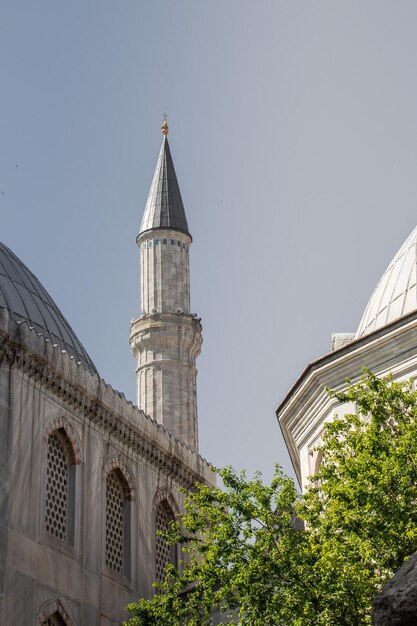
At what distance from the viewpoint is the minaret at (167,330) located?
30203mm

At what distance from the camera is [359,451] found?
1288 centimetres

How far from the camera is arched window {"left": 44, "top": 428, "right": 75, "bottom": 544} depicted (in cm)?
1764

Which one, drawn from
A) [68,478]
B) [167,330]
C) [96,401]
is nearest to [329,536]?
[68,478]

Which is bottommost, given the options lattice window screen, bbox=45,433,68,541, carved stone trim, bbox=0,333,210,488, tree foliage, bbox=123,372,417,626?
tree foliage, bbox=123,372,417,626

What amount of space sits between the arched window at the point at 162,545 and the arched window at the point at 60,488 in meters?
2.84

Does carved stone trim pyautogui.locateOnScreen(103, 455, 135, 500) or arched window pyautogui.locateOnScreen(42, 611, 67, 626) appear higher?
carved stone trim pyautogui.locateOnScreen(103, 455, 135, 500)

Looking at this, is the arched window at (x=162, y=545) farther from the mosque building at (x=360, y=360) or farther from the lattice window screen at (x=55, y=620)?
the lattice window screen at (x=55, y=620)

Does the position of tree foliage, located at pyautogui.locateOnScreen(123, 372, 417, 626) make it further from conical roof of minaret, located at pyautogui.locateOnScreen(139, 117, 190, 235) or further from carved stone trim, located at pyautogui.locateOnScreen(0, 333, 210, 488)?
conical roof of minaret, located at pyautogui.locateOnScreen(139, 117, 190, 235)

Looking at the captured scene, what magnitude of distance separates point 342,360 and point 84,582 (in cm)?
507

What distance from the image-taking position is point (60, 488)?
711 inches

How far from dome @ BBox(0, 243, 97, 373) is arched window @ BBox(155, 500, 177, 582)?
9.22ft

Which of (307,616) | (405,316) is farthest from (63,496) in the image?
(307,616)

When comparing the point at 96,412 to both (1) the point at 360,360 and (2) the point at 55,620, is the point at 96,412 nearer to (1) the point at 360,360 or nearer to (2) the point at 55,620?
(2) the point at 55,620

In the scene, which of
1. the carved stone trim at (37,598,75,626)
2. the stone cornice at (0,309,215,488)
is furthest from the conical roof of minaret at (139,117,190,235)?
the carved stone trim at (37,598,75,626)
